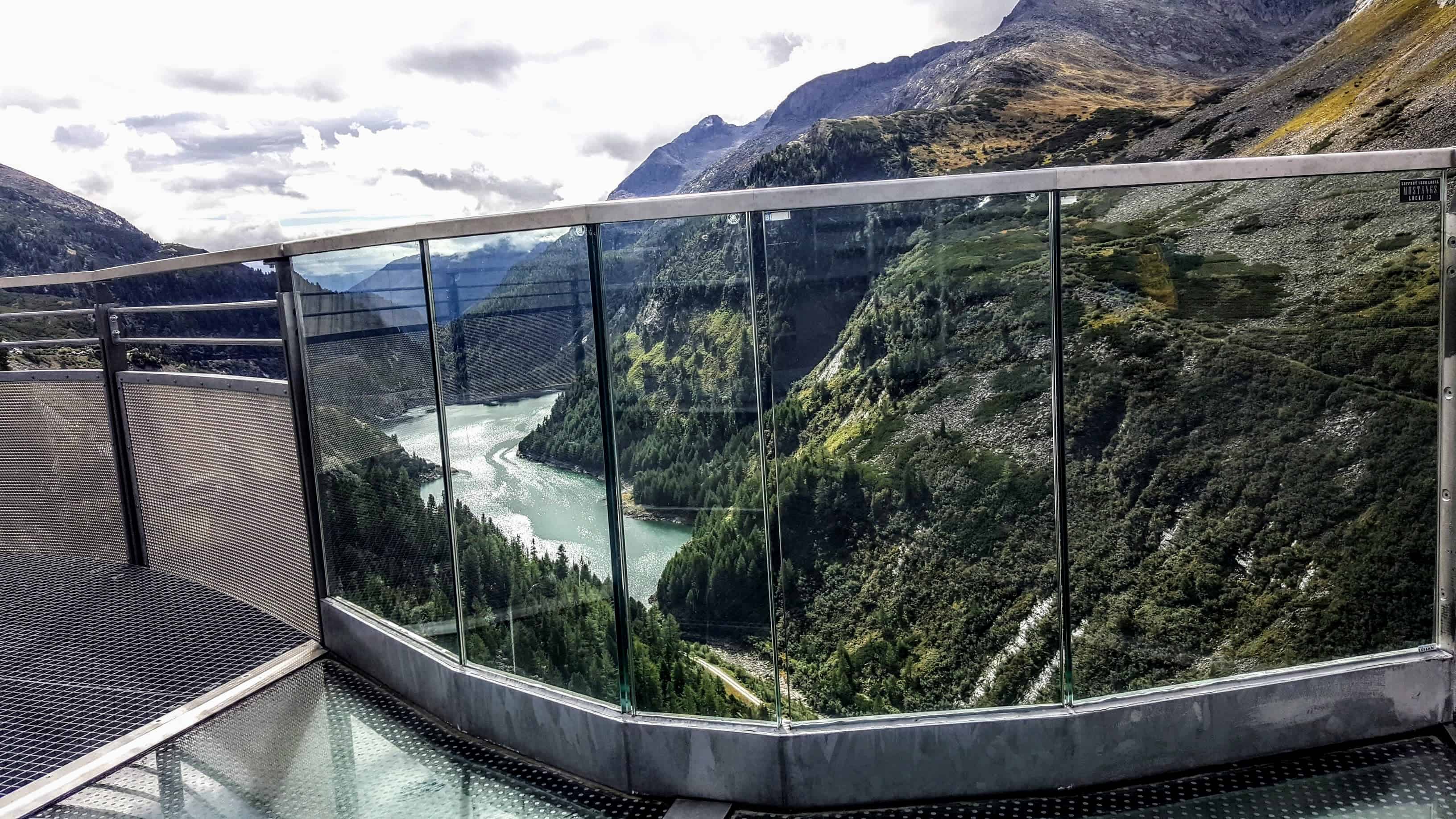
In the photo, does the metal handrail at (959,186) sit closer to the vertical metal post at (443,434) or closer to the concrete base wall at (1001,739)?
the vertical metal post at (443,434)

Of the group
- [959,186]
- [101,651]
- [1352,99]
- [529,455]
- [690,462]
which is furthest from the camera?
[1352,99]

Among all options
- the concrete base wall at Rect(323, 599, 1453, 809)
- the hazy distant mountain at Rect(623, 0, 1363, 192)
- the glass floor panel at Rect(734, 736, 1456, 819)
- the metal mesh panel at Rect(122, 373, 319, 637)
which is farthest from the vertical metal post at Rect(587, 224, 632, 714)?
the hazy distant mountain at Rect(623, 0, 1363, 192)

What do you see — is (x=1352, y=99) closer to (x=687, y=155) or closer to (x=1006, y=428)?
(x=1006, y=428)

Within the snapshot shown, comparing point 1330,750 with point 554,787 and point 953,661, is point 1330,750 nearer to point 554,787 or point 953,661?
point 953,661

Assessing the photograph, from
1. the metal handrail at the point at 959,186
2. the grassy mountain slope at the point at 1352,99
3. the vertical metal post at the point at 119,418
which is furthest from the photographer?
the grassy mountain slope at the point at 1352,99

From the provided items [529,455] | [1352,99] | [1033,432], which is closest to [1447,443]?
[1033,432]

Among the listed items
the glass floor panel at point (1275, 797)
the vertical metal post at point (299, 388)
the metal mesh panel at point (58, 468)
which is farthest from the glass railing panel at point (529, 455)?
the metal mesh panel at point (58, 468)
